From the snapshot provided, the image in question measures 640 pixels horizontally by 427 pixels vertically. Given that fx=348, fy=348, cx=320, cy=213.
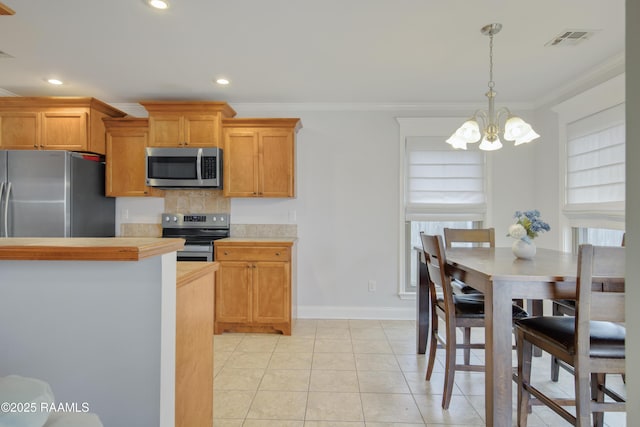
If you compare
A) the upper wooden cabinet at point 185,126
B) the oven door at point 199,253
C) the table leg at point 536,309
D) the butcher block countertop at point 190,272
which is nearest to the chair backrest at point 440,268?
the table leg at point 536,309

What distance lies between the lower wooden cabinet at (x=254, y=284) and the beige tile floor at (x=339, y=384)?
18cm

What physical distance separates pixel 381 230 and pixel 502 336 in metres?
2.35

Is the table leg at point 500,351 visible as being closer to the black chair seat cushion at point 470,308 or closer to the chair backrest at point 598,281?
the chair backrest at point 598,281

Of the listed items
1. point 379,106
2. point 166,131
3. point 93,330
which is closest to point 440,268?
A: point 93,330

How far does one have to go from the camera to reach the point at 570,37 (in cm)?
244

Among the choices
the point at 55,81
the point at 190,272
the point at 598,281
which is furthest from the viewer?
the point at 55,81

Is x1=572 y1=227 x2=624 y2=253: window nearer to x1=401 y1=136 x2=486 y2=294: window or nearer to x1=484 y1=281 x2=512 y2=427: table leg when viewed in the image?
x1=401 y1=136 x2=486 y2=294: window

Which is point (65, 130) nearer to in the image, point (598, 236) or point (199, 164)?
point (199, 164)

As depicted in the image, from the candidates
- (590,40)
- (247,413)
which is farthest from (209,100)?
(590,40)

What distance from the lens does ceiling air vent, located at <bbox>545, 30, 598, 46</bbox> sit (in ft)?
7.79

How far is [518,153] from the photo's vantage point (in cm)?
393

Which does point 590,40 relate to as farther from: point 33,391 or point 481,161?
point 33,391

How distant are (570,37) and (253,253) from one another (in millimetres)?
3056

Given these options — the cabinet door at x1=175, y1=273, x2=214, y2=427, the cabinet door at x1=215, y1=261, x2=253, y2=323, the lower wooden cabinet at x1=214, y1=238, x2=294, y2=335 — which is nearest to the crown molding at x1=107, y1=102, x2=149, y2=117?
the lower wooden cabinet at x1=214, y1=238, x2=294, y2=335
